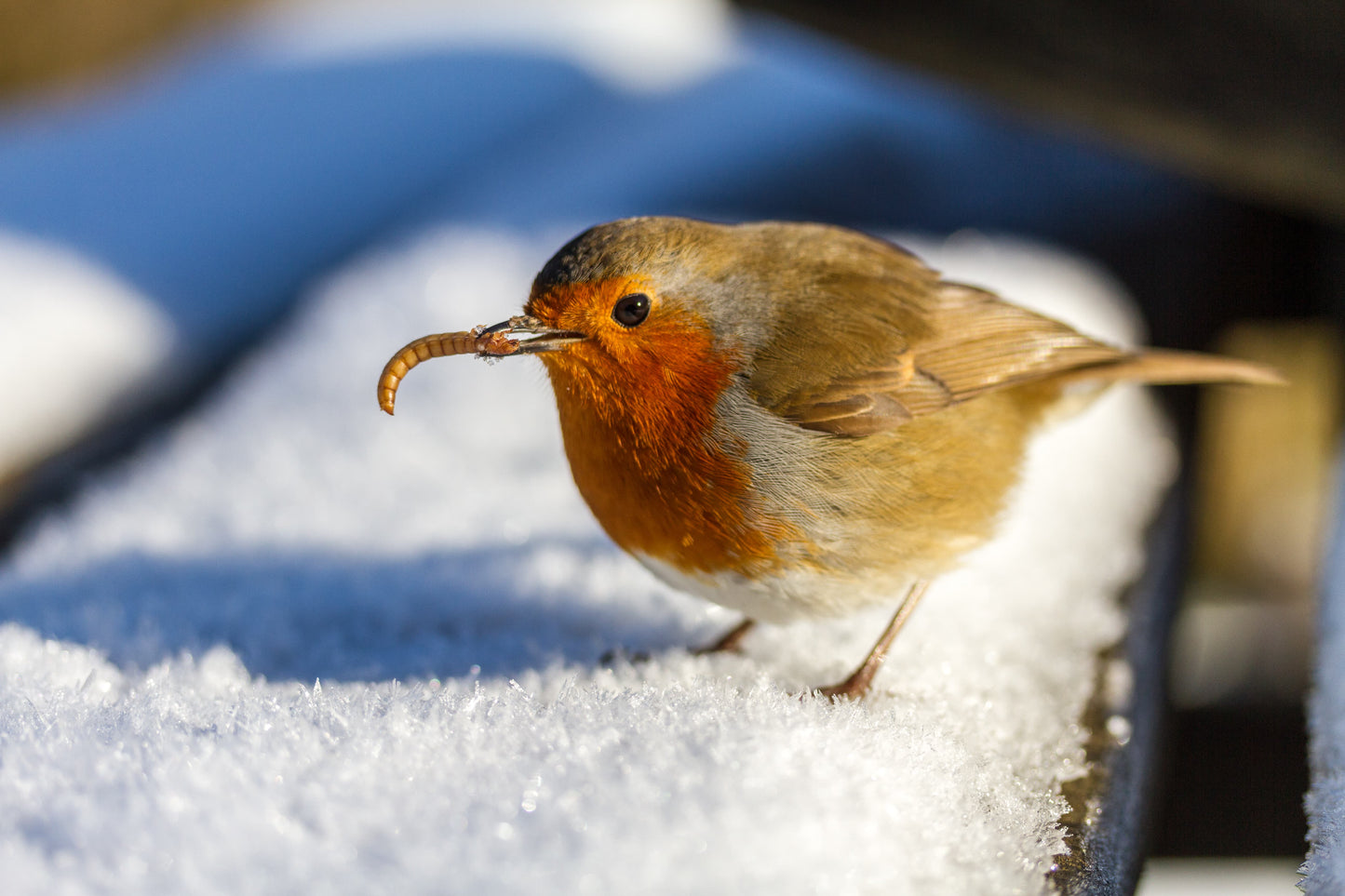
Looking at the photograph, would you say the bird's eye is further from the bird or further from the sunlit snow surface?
the sunlit snow surface

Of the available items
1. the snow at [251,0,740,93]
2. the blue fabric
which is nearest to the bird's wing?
the blue fabric

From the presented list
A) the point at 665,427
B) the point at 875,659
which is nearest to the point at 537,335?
the point at 665,427

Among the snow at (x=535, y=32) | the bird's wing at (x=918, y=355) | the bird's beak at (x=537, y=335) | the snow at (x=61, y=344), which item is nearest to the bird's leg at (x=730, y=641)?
the bird's wing at (x=918, y=355)

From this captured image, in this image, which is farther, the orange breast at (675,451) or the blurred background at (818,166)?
the blurred background at (818,166)

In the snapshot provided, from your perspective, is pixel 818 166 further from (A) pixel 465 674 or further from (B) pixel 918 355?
(A) pixel 465 674

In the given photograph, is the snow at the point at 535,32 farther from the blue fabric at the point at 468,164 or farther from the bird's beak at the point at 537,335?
the bird's beak at the point at 537,335
